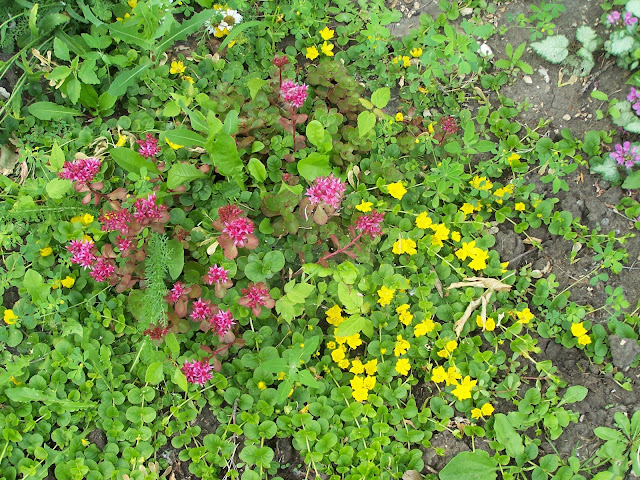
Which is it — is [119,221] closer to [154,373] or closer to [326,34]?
[154,373]

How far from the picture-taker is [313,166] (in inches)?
111

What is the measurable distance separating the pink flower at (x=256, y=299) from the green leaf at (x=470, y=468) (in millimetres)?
1218

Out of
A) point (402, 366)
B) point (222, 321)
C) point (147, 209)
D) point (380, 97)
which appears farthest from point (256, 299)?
point (380, 97)

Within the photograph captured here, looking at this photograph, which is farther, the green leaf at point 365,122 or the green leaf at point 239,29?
the green leaf at point 239,29

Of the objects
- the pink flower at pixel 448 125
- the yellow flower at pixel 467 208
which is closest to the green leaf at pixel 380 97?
the pink flower at pixel 448 125

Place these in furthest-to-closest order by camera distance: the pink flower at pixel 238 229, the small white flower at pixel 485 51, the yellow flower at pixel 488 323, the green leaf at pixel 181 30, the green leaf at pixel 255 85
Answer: the small white flower at pixel 485 51
the green leaf at pixel 181 30
the green leaf at pixel 255 85
the yellow flower at pixel 488 323
the pink flower at pixel 238 229

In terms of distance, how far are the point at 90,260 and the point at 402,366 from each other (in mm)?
1727

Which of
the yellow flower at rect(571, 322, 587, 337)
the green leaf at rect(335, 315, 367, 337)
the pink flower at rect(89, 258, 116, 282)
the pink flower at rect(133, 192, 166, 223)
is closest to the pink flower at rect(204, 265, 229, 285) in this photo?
the pink flower at rect(133, 192, 166, 223)

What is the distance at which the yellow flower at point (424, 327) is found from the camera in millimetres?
2797

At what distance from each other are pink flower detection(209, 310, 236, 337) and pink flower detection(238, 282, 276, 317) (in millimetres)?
102

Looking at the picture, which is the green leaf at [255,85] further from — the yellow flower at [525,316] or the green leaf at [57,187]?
the yellow flower at [525,316]

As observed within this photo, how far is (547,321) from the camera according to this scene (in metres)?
2.94

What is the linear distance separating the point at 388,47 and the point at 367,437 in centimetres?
244

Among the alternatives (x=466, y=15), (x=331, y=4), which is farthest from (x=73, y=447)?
(x=466, y=15)
